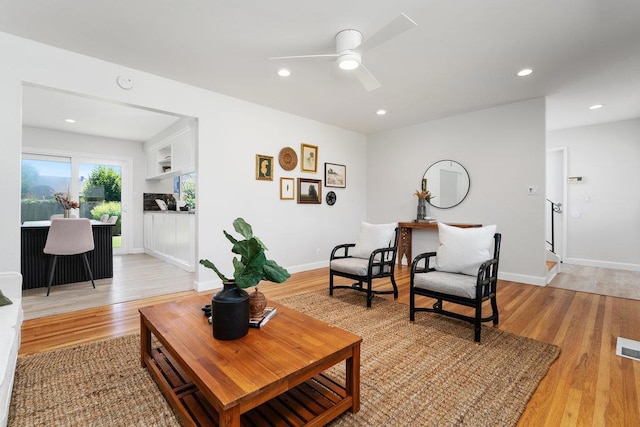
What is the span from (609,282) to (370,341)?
409 cm

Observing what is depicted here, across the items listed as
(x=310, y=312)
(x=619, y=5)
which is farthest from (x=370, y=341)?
(x=619, y=5)

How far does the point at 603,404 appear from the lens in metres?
1.60

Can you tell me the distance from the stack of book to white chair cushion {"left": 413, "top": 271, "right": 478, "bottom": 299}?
1409mm

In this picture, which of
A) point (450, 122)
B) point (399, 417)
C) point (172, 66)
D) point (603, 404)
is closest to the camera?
point (399, 417)

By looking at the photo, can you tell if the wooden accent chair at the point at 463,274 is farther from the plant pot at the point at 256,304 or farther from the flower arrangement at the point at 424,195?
the flower arrangement at the point at 424,195

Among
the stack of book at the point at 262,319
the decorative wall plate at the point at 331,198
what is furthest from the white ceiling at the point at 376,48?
the stack of book at the point at 262,319

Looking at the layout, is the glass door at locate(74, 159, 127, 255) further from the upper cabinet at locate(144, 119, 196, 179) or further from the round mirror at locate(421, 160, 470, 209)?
the round mirror at locate(421, 160, 470, 209)

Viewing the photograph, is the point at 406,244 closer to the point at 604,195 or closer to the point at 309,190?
the point at 309,190

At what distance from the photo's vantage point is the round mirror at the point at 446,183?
4797mm

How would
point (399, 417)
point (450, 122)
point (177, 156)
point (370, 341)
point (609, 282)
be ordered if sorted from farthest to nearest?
point (177, 156), point (450, 122), point (609, 282), point (370, 341), point (399, 417)

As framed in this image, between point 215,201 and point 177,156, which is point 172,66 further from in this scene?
point 177,156

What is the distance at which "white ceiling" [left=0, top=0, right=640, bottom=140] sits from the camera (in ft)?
7.34

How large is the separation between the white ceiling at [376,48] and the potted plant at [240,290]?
1.84 metres

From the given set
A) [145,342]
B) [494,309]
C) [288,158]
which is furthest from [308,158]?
[145,342]
